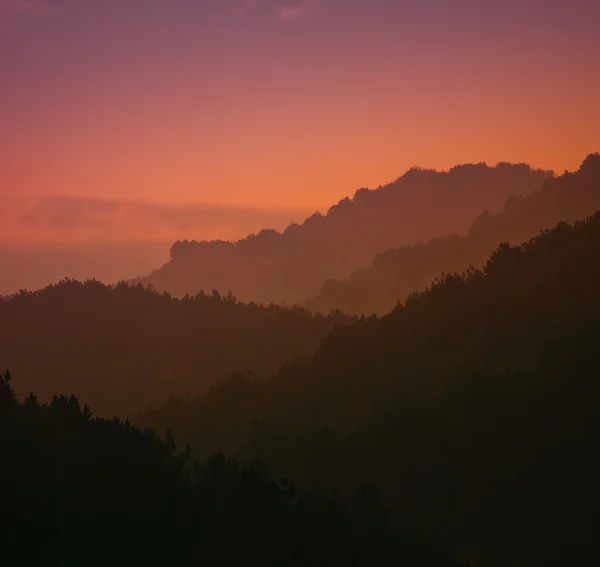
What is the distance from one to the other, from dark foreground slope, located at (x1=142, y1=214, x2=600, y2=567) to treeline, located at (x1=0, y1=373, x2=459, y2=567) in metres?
5.49

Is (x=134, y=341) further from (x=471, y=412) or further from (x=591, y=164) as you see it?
(x=591, y=164)

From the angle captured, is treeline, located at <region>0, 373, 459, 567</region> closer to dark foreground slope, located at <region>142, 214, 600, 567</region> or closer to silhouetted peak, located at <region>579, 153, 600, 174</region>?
dark foreground slope, located at <region>142, 214, 600, 567</region>

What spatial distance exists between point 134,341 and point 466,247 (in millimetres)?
48035

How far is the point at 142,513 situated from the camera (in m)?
21.1

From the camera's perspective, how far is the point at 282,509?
22297 millimetres

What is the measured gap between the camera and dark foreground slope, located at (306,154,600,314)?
267ft

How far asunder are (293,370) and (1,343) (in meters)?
41.1

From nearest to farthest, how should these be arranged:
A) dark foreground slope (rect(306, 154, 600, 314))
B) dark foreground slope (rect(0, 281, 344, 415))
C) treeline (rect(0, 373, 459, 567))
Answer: treeline (rect(0, 373, 459, 567)), dark foreground slope (rect(0, 281, 344, 415)), dark foreground slope (rect(306, 154, 600, 314))

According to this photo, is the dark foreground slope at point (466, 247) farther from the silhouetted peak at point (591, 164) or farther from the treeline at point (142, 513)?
the treeline at point (142, 513)

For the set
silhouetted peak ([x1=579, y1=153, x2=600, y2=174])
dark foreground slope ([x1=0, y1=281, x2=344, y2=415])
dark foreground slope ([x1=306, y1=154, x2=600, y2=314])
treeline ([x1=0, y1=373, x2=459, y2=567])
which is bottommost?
treeline ([x1=0, y1=373, x2=459, y2=567])

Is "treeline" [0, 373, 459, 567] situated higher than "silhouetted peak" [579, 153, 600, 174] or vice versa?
"silhouetted peak" [579, 153, 600, 174]

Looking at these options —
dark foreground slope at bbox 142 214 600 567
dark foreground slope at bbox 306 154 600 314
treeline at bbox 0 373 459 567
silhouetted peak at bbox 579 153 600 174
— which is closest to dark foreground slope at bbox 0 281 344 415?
dark foreground slope at bbox 142 214 600 567

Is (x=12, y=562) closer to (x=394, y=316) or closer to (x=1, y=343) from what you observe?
(x=394, y=316)

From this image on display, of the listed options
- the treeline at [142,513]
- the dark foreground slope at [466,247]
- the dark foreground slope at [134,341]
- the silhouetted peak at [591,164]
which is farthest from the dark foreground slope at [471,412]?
the silhouetted peak at [591,164]
